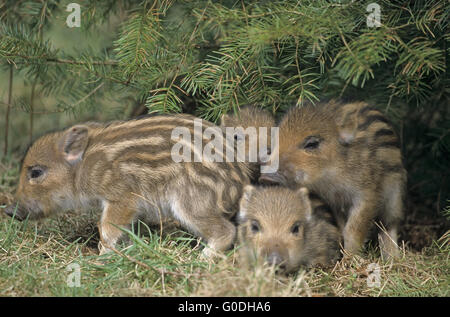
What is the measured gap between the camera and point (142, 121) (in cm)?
390

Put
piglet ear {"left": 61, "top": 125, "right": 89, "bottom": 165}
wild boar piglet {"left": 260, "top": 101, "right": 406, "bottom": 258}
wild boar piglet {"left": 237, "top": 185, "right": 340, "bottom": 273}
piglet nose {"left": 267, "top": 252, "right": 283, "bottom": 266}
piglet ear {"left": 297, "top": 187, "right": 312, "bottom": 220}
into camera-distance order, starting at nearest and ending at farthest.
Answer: piglet nose {"left": 267, "top": 252, "right": 283, "bottom": 266}
wild boar piglet {"left": 237, "top": 185, "right": 340, "bottom": 273}
piglet ear {"left": 297, "top": 187, "right": 312, "bottom": 220}
wild boar piglet {"left": 260, "top": 101, "right": 406, "bottom": 258}
piglet ear {"left": 61, "top": 125, "right": 89, "bottom": 165}

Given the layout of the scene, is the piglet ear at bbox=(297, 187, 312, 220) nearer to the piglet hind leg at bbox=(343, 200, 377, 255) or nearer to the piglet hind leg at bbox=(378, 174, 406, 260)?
the piglet hind leg at bbox=(343, 200, 377, 255)

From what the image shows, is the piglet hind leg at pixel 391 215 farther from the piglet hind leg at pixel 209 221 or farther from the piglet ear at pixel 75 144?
the piglet ear at pixel 75 144

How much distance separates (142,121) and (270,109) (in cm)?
98

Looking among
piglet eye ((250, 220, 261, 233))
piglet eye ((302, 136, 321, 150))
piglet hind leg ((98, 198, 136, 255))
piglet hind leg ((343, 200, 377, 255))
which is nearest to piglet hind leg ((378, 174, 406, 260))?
piglet hind leg ((343, 200, 377, 255))

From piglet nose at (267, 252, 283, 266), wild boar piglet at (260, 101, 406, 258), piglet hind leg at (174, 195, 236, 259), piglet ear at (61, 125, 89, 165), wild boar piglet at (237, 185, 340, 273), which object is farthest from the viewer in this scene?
piglet ear at (61, 125, 89, 165)

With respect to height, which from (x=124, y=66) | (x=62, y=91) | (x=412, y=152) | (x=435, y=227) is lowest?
(x=435, y=227)

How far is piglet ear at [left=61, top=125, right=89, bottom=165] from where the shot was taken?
402 centimetres

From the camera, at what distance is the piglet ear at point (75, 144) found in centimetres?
402

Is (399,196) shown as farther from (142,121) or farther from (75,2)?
(75,2)

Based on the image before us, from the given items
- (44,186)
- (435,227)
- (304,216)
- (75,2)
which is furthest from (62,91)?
(435,227)

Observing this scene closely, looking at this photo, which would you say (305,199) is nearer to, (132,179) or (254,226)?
(254,226)

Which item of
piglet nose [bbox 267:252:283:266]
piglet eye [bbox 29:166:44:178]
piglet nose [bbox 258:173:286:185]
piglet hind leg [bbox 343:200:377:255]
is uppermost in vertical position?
piglet nose [bbox 258:173:286:185]

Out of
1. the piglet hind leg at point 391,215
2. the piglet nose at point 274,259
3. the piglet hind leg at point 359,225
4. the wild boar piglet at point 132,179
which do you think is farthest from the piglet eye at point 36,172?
the piglet hind leg at point 391,215
